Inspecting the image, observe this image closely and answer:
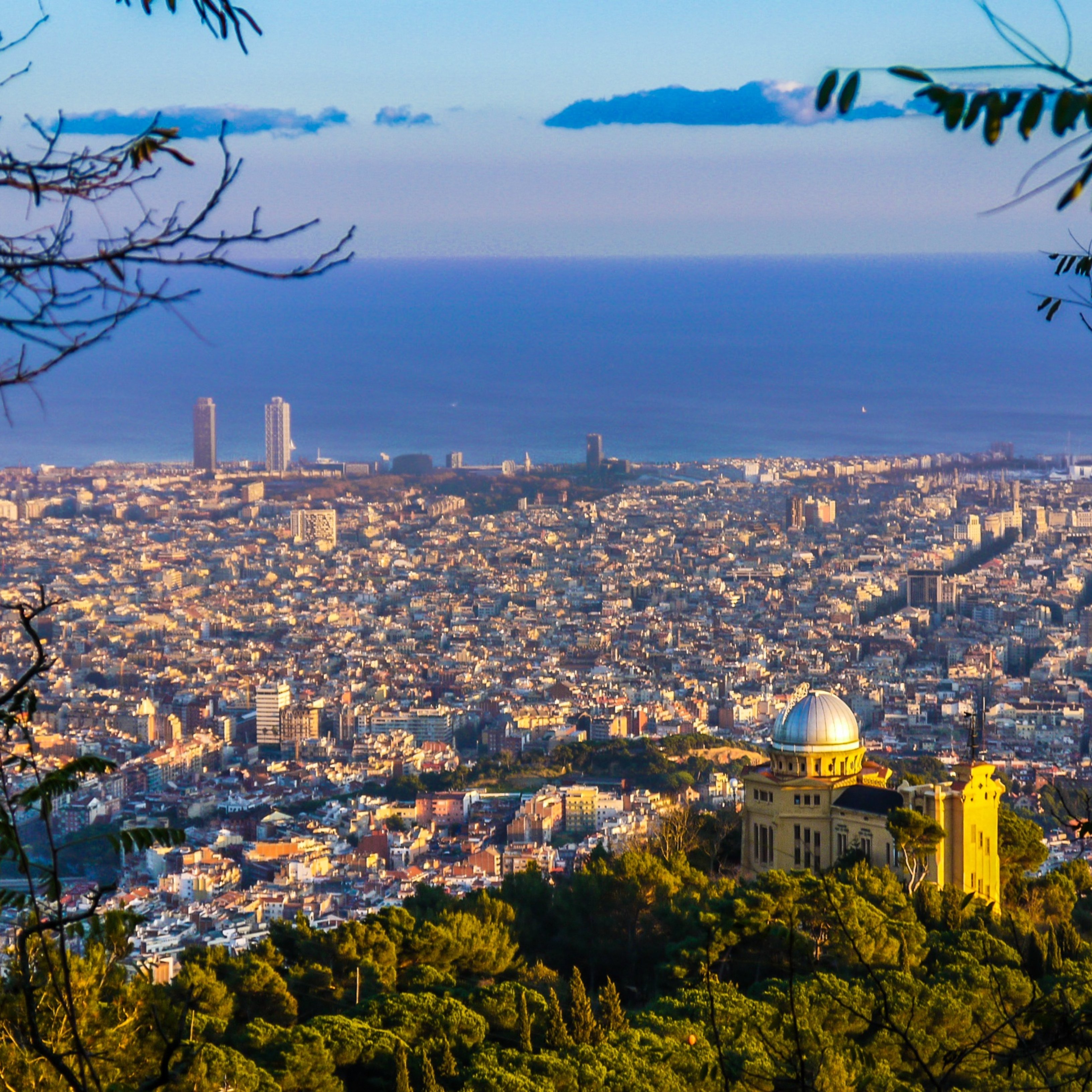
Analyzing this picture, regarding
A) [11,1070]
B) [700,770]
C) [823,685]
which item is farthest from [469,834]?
[11,1070]

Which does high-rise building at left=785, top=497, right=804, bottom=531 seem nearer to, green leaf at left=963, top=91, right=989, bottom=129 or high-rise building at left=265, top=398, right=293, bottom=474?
high-rise building at left=265, top=398, right=293, bottom=474

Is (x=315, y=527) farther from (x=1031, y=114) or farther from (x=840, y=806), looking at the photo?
(x=1031, y=114)

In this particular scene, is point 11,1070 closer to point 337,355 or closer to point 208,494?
point 208,494

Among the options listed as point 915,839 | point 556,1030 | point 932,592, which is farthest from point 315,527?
point 556,1030

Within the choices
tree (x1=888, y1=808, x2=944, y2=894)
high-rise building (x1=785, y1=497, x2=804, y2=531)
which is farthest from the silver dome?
high-rise building (x1=785, y1=497, x2=804, y2=531)

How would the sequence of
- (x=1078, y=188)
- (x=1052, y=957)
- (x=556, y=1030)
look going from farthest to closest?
1. (x=1052, y=957)
2. (x=556, y=1030)
3. (x=1078, y=188)
